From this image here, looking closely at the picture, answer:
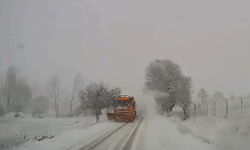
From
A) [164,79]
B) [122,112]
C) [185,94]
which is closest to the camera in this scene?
[122,112]

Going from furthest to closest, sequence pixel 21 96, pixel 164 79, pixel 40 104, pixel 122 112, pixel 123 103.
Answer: pixel 40 104
pixel 21 96
pixel 164 79
pixel 123 103
pixel 122 112

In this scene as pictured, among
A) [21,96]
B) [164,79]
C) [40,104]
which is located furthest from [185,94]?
[40,104]

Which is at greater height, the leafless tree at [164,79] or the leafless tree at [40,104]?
the leafless tree at [164,79]

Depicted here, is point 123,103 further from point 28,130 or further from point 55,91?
A: point 55,91

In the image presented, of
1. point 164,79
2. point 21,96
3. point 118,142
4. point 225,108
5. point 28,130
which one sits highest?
point 164,79

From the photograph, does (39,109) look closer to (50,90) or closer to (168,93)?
(50,90)

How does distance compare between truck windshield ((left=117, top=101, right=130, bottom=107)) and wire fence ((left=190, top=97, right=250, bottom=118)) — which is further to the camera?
truck windshield ((left=117, top=101, right=130, bottom=107))

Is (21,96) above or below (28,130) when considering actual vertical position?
above

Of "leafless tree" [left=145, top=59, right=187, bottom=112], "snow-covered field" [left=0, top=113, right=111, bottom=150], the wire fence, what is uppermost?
"leafless tree" [left=145, top=59, right=187, bottom=112]

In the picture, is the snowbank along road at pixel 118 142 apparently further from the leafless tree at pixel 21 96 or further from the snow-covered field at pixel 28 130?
the leafless tree at pixel 21 96

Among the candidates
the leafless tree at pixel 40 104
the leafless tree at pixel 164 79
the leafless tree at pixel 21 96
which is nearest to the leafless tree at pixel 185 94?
the leafless tree at pixel 164 79

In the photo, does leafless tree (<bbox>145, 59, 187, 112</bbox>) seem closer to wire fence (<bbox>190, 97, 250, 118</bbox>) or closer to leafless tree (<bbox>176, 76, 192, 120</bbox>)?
leafless tree (<bbox>176, 76, 192, 120</bbox>)

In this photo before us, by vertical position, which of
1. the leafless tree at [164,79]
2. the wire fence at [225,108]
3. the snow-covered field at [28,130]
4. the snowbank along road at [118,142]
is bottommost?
the snow-covered field at [28,130]

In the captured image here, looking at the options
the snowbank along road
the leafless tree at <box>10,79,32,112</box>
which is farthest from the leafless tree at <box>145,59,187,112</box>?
the snowbank along road
